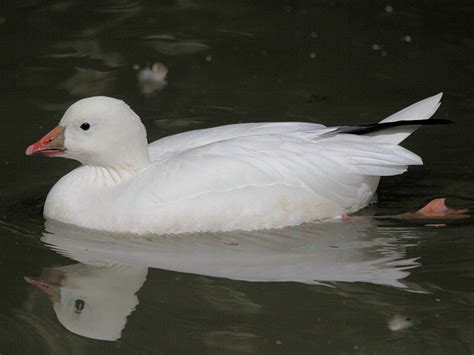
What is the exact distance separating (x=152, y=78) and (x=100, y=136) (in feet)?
11.3

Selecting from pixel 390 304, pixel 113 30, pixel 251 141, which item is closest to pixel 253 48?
pixel 113 30

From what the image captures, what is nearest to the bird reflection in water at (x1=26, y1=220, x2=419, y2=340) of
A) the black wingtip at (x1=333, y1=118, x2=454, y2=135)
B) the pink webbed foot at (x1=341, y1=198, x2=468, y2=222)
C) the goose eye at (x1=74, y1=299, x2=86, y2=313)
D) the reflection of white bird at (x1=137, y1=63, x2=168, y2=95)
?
the goose eye at (x1=74, y1=299, x2=86, y2=313)

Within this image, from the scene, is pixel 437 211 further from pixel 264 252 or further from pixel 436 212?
pixel 264 252

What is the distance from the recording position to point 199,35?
42.4 feet

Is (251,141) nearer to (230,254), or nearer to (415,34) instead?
(230,254)

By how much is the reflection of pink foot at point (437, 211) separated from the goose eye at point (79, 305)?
2.60 m

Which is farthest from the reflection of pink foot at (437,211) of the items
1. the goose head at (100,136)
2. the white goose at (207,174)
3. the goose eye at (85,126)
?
the goose eye at (85,126)

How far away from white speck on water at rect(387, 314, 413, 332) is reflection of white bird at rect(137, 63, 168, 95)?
16.8 feet

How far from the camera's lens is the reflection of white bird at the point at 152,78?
38.5 ft

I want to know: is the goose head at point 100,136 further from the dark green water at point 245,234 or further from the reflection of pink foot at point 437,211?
the reflection of pink foot at point 437,211

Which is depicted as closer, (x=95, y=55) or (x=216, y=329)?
(x=216, y=329)

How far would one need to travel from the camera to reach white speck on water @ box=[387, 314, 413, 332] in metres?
6.98

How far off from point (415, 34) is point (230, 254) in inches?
211

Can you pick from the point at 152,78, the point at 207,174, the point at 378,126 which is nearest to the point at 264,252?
the point at 207,174
